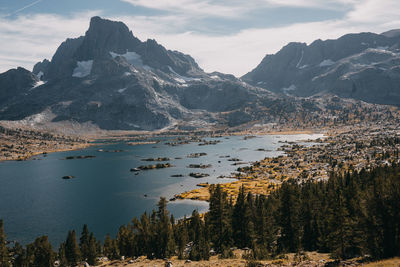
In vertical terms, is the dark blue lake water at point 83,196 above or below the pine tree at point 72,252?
below

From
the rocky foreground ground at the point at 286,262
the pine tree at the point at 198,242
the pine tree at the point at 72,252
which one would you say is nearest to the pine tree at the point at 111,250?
the pine tree at the point at 72,252

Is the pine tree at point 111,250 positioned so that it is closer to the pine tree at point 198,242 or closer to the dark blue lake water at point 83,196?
the dark blue lake water at point 83,196

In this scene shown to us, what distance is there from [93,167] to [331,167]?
144042mm

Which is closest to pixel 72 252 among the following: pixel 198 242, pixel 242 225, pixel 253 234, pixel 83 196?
pixel 198 242

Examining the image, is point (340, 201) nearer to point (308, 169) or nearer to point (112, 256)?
point (112, 256)

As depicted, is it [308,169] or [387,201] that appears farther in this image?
[308,169]

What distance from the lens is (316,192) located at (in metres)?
81.9

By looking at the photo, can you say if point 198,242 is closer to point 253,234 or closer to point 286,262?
point 253,234

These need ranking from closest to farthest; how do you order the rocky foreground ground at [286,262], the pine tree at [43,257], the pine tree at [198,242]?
the rocky foreground ground at [286,262], the pine tree at [198,242], the pine tree at [43,257]

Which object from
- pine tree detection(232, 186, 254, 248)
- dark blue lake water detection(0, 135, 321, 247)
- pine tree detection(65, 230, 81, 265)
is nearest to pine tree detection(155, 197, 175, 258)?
pine tree detection(232, 186, 254, 248)

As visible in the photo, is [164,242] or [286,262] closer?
[286,262]

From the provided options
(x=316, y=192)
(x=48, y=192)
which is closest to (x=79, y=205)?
(x=48, y=192)

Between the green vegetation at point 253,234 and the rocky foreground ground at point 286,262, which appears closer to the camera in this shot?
the rocky foreground ground at point 286,262

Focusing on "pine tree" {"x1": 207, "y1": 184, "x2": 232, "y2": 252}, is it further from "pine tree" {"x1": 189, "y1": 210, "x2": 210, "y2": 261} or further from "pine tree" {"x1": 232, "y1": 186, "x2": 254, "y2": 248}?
"pine tree" {"x1": 189, "y1": 210, "x2": 210, "y2": 261}
